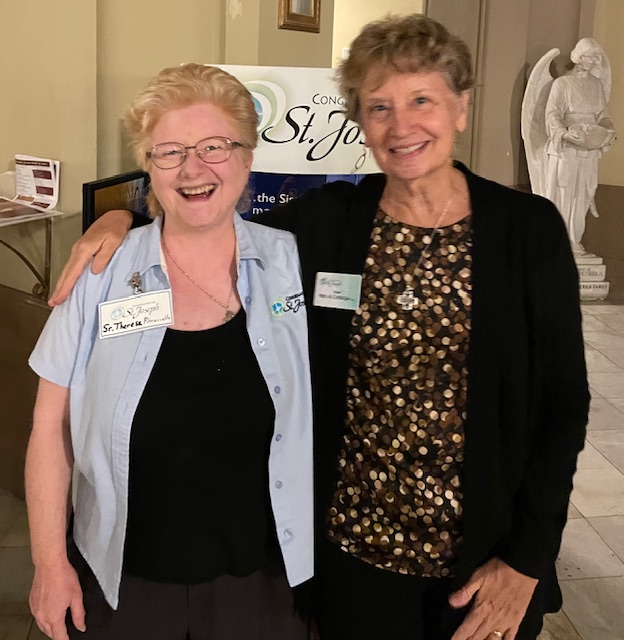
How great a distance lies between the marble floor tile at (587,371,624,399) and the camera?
475cm

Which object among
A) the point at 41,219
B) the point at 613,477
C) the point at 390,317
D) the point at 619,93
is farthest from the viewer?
the point at 619,93

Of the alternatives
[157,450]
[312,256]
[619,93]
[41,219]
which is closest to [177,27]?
[41,219]

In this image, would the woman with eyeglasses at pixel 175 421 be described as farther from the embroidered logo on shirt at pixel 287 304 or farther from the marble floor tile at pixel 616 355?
the marble floor tile at pixel 616 355

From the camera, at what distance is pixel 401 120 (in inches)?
52.1

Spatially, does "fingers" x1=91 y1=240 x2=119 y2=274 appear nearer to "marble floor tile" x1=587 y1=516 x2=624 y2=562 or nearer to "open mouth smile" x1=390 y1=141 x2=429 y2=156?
"open mouth smile" x1=390 y1=141 x2=429 y2=156

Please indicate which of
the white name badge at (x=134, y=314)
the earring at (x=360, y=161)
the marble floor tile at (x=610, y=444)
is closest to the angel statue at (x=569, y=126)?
the marble floor tile at (x=610, y=444)

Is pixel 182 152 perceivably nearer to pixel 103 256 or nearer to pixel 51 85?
pixel 103 256

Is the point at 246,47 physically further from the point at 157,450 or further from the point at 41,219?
the point at 157,450

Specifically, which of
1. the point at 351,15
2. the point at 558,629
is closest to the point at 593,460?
the point at 558,629

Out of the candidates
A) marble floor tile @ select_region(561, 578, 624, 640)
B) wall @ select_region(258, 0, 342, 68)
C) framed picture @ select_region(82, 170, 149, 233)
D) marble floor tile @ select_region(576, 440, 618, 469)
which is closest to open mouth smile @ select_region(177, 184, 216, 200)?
framed picture @ select_region(82, 170, 149, 233)

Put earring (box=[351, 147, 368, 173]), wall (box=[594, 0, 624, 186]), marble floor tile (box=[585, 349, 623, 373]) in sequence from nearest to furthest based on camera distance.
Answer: earring (box=[351, 147, 368, 173])
marble floor tile (box=[585, 349, 623, 373])
wall (box=[594, 0, 624, 186])

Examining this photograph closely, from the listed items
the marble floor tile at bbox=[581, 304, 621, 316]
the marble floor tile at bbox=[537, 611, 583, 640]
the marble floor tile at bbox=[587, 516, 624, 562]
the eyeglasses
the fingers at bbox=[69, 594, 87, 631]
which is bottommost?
the marble floor tile at bbox=[537, 611, 583, 640]

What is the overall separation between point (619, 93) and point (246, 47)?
20.4 feet

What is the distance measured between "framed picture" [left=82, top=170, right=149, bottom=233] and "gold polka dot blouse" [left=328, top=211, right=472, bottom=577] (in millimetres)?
1210
